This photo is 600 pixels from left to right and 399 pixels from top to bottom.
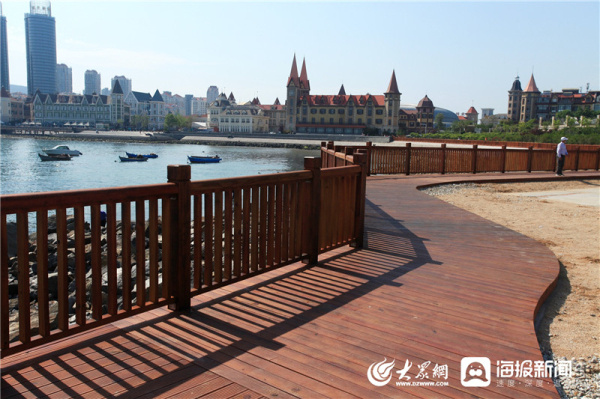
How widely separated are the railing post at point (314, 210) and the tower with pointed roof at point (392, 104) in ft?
403

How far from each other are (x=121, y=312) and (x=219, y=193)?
128 centimetres

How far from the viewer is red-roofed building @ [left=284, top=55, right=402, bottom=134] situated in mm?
126375

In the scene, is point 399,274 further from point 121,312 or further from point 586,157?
point 586,157

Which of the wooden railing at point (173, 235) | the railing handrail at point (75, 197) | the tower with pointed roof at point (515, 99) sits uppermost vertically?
the tower with pointed roof at point (515, 99)

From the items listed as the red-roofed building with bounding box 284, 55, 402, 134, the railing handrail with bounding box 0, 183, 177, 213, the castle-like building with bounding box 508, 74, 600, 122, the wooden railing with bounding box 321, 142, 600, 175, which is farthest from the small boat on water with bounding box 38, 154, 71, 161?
the castle-like building with bounding box 508, 74, 600, 122

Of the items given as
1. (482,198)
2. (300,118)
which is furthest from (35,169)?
(300,118)

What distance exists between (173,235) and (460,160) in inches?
712

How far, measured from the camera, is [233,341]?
3.62 metres

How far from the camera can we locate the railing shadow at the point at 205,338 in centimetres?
295

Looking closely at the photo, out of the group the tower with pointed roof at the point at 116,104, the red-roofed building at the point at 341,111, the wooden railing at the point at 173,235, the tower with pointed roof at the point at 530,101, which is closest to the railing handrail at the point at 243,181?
the wooden railing at the point at 173,235

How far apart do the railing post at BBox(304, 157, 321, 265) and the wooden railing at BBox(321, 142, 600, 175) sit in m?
10.1

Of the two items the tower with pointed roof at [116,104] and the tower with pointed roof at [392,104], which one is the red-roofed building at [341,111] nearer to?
the tower with pointed roof at [392,104]

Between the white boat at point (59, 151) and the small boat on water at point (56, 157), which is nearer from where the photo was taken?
the small boat on water at point (56, 157)

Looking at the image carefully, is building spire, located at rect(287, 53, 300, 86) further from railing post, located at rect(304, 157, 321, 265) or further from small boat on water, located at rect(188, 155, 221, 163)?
railing post, located at rect(304, 157, 321, 265)
